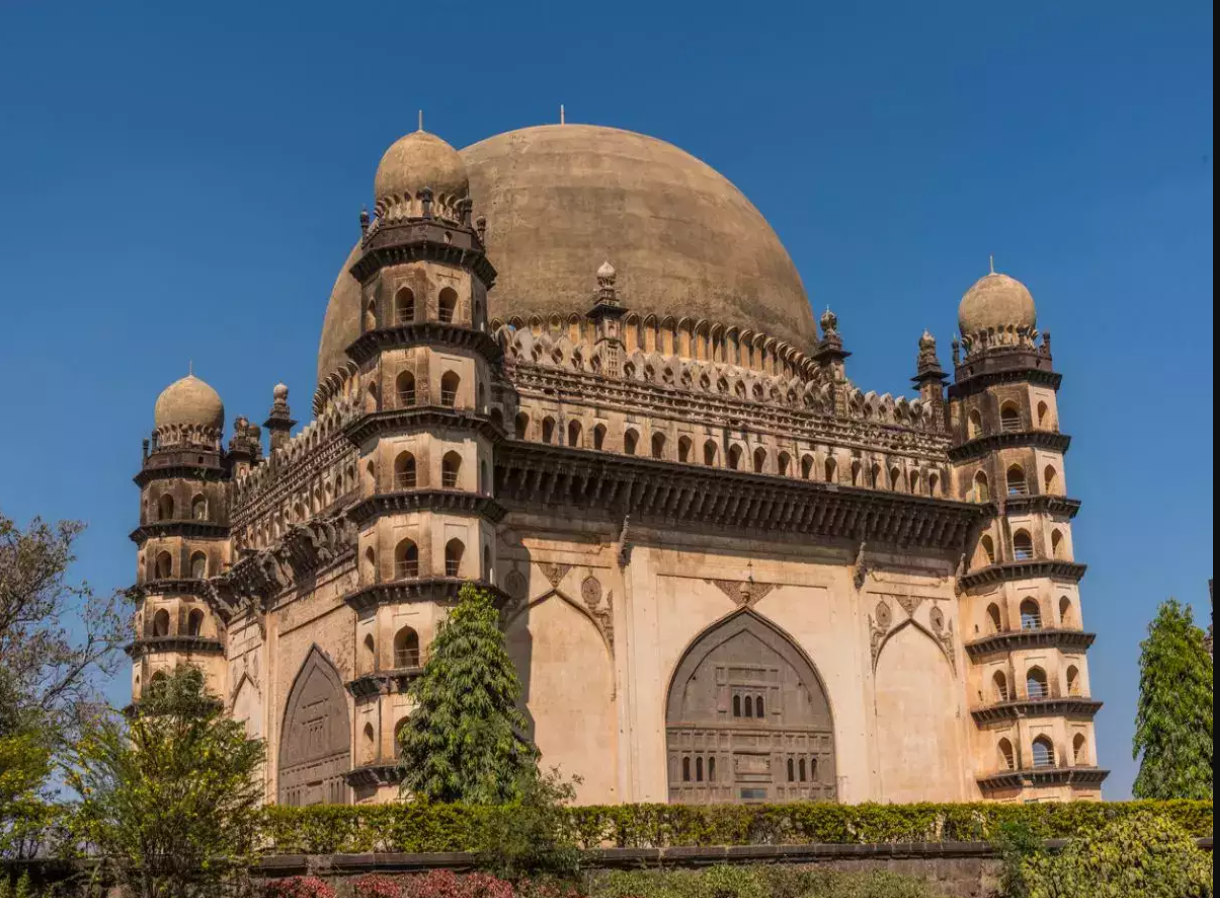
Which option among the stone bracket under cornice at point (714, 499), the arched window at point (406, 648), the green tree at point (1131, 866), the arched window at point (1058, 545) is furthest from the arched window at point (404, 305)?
the arched window at point (1058, 545)

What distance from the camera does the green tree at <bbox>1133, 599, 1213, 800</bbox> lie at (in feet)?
129

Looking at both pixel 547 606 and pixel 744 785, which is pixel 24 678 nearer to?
pixel 547 606

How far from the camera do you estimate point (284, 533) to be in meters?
37.0

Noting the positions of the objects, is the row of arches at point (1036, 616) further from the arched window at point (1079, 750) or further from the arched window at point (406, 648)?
the arched window at point (406, 648)

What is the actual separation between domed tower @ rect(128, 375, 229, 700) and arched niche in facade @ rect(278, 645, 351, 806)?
426 centimetres

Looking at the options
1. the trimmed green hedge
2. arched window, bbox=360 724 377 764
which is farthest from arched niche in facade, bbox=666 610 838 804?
arched window, bbox=360 724 377 764

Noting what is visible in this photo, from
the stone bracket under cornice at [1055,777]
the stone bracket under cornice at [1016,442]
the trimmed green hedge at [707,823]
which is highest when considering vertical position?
the stone bracket under cornice at [1016,442]

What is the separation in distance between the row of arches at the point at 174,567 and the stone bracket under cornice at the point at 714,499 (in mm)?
10995

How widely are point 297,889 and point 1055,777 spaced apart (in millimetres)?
19092

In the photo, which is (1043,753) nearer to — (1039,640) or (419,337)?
(1039,640)

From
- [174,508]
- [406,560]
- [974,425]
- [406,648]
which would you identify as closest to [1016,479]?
[974,425]

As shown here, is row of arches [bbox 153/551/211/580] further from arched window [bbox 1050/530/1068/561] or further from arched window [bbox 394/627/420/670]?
arched window [bbox 1050/530/1068/561]

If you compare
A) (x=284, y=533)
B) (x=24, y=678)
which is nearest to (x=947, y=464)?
(x=284, y=533)

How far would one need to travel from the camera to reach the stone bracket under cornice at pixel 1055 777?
117 ft
